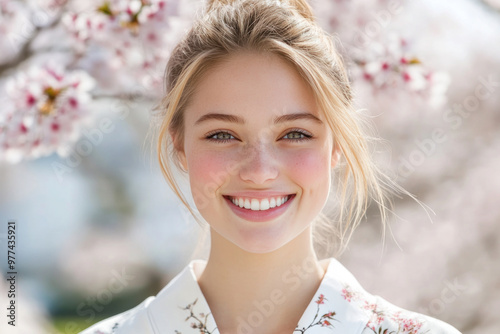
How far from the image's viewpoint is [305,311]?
4.87ft

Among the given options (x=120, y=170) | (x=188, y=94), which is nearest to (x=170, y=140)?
(x=188, y=94)

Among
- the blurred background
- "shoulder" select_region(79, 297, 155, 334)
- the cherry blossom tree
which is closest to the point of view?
"shoulder" select_region(79, 297, 155, 334)

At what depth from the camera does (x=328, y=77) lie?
1464mm

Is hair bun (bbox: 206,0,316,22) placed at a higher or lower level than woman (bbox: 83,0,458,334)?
higher

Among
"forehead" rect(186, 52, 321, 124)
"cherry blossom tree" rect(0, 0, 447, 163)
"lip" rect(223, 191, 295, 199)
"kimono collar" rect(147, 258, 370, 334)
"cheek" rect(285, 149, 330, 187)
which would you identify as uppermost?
"cherry blossom tree" rect(0, 0, 447, 163)

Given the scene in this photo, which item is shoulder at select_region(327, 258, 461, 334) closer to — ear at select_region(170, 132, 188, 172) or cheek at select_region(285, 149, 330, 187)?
cheek at select_region(285, 149, 330, 187)

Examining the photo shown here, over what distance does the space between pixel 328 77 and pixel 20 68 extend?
5.61 feet

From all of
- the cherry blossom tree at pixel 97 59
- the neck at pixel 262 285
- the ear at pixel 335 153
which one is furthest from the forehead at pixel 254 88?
the cherry blossom tree at pixel 97 59

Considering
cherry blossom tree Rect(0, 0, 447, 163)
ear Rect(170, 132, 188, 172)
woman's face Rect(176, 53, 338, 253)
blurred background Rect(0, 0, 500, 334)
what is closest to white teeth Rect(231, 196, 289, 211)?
woman's face Rect(176, 53, 338, 253)

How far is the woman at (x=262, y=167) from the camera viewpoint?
1.38 m

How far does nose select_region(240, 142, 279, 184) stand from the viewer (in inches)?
53.1

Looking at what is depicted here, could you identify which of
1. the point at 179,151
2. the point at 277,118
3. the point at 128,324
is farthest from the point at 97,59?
the point at 277,118

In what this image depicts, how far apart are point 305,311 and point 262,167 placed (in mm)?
356

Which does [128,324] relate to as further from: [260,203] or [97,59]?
[97,59]
